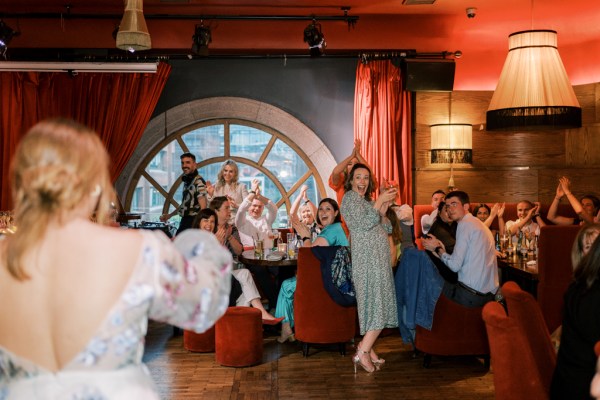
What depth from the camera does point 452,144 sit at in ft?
26.0

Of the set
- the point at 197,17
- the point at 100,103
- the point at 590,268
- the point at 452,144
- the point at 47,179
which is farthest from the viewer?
the point at 100,103

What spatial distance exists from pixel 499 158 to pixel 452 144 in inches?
36.2

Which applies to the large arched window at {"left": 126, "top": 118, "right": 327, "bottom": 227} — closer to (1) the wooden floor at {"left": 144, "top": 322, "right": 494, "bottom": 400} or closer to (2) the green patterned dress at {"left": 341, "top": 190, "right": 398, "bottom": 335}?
(1) the wooden floor at {"left": 144, "top": 322, "right": 494, "bottom": 400}

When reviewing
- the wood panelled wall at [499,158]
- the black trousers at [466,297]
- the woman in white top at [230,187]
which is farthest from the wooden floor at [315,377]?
the wood panelled wall at [499,158]

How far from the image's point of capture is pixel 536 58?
4.59 m

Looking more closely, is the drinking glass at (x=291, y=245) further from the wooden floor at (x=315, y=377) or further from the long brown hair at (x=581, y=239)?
the long brown hair at (x=581, y=239)

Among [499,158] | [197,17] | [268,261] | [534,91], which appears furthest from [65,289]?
[499,158]

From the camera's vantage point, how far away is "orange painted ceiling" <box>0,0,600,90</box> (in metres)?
7.52

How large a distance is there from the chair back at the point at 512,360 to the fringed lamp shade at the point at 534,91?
91.3 inches

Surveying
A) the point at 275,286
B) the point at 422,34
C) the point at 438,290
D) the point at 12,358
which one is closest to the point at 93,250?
the point at 12,358

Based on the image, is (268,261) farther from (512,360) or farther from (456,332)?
(512,360)

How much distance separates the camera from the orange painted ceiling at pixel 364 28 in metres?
7.52

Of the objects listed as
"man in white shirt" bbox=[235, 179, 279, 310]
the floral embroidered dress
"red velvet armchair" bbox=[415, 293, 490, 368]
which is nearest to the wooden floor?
"red velvet armchair" bbox=[415, 293, 490, 368]

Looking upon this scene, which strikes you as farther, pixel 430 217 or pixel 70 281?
pixel 430 217
